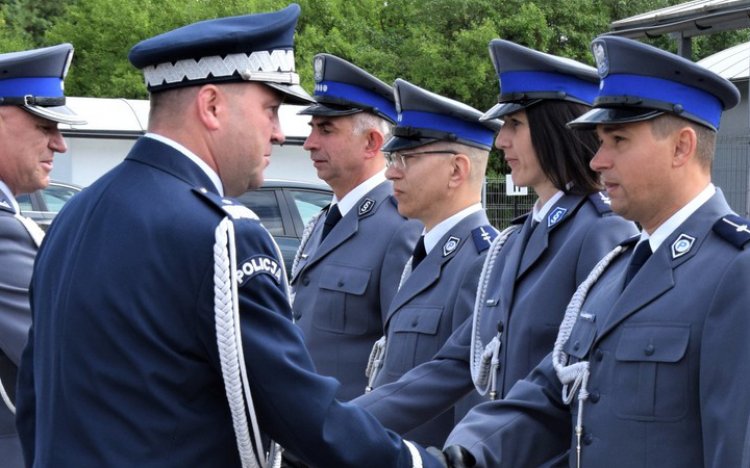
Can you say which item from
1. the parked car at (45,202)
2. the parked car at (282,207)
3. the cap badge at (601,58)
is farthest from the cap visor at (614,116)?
the parked car at (45,202)

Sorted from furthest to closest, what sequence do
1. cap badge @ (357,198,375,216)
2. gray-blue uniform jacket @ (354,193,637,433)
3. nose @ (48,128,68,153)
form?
cap badge @ (357,198,375,216) → nose @ (48,128,68,153) → gray-blue uniform jacket @ (354,193,637,433)

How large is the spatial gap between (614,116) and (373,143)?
7.08 ft

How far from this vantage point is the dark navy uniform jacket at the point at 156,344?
2.64 meters

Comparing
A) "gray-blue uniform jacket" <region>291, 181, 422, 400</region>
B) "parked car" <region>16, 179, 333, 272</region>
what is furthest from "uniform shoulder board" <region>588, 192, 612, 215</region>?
"parked car" <region>16, 179, 333, 272</region>

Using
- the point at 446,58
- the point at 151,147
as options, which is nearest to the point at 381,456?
the point at 151,147

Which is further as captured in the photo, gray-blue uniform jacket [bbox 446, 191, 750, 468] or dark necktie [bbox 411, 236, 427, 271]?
dark necktie [bbox 411, 236, 427, 271]

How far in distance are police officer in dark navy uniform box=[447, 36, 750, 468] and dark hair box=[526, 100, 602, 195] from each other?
501 mm

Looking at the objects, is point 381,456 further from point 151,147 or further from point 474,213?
point 474,213

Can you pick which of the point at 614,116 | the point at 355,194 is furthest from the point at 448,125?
the point at 614,116

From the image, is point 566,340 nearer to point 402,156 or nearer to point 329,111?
point 402,156

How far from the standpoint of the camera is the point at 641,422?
316 centimetres

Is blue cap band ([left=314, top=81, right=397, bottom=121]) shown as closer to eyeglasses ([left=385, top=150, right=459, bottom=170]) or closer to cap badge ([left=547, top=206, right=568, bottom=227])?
eyeglasses ([left=385, top=150, right=459, bottom=170])

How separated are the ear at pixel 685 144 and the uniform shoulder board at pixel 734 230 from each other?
8.2 inches

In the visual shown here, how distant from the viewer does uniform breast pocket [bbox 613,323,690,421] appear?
3.10m
